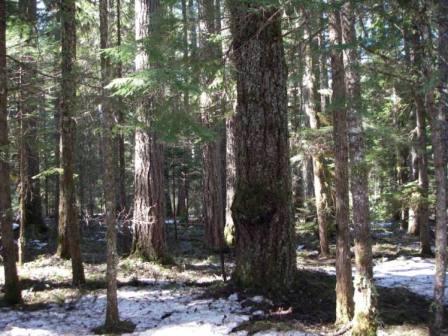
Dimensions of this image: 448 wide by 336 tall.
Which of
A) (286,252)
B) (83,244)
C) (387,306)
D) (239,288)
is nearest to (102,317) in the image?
(239,288)

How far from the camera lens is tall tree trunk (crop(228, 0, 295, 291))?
8141 mm

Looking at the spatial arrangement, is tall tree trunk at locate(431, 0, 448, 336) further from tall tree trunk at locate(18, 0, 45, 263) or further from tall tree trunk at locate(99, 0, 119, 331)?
tall tree trunk at locate(18, 0, 45, 263)

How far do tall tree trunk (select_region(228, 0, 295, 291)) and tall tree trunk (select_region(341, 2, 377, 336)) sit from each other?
6.52 feet

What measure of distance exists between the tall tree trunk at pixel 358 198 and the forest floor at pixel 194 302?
2.83 ft

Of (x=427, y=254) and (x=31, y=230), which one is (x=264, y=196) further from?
(x=31, y=230)

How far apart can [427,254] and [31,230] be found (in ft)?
45.8

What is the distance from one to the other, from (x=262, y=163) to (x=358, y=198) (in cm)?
230

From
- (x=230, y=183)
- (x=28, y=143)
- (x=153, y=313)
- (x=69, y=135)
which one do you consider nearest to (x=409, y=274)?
(x=230, y=183)

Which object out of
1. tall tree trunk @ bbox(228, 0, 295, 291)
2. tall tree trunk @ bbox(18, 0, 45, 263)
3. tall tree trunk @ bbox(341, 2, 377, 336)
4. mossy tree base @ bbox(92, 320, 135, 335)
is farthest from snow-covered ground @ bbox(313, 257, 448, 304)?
tall tree trunk @ bbox(18, 0, 45, 263)

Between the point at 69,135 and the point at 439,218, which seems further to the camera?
the point at 69,135

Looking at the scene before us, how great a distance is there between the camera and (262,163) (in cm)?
823

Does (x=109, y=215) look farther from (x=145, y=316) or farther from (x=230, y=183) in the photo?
(x=230, y=183)

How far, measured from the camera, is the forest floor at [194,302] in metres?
7.00

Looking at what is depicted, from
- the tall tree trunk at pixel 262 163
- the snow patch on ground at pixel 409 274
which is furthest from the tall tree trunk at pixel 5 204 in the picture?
the snow patch on ground at pixel 409 274
